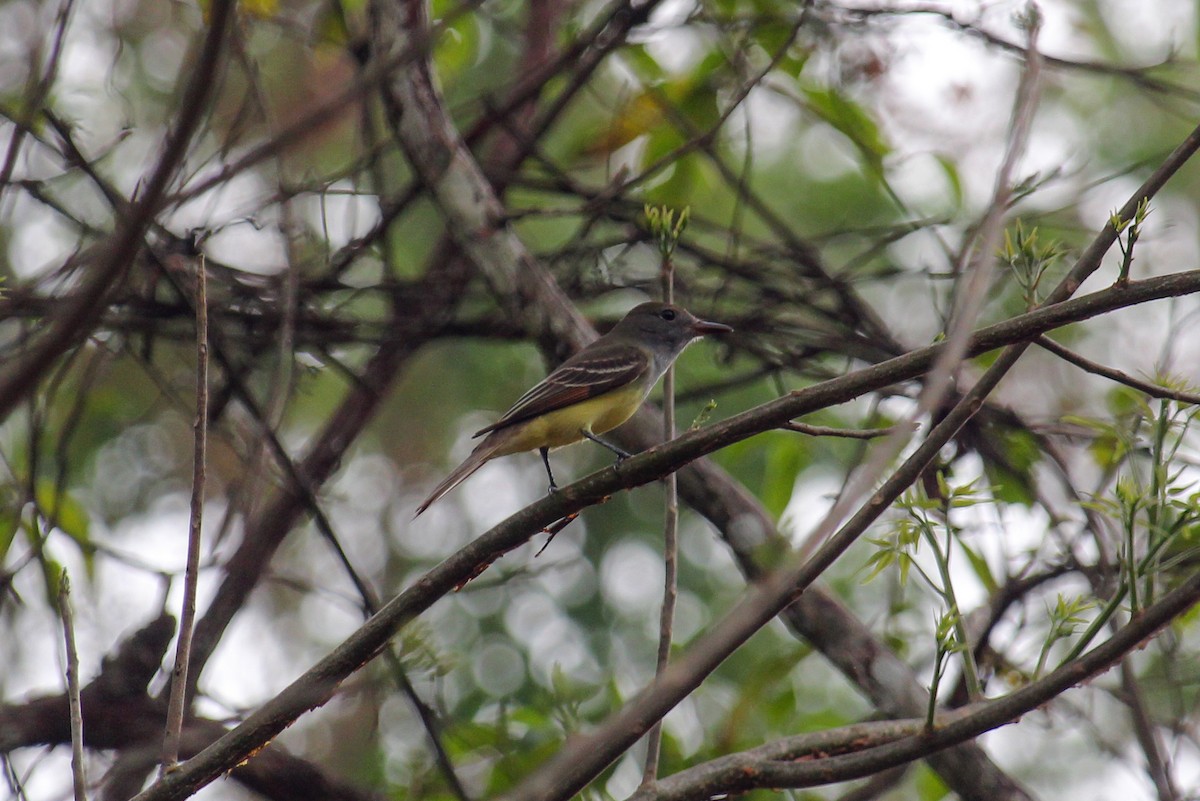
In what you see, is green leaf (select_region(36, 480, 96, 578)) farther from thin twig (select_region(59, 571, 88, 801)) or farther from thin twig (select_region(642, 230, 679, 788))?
thin twig (select_region(642, 230, 679, 788))

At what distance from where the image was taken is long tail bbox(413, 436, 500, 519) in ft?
13.8

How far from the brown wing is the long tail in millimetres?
92

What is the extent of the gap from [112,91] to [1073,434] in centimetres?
432

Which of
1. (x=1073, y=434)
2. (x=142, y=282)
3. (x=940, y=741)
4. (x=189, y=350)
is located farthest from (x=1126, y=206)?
(x=189, y=350)

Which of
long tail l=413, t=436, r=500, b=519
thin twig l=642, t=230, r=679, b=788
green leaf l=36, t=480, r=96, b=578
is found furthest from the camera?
green leaf l=36, t=480, r=96, b=578

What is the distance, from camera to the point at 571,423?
482cm

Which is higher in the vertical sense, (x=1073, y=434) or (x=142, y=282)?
(x=142, y=282)

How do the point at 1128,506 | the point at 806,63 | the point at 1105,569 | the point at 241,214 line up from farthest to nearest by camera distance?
the point at 806,63 < the point at 241,214 < the point at 1105,569 < the point at 1128,506

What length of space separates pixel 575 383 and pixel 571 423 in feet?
0.55

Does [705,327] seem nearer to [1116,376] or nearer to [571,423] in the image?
[571,423]

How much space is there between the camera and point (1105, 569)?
428cm

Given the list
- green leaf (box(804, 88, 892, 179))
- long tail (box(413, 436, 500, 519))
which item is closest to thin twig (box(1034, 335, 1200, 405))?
long tail (box(413, 436, 500, 519))

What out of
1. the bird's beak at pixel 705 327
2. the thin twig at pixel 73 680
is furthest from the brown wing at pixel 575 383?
the thin twig at pixel 73 680

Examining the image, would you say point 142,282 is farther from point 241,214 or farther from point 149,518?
point 149,518
